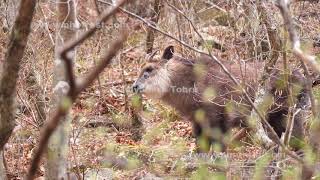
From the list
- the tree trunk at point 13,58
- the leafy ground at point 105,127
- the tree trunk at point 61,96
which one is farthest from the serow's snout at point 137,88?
the tree trunk at point 13,58

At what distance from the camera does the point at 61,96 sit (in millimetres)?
3727

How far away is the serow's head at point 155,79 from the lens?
307 inches

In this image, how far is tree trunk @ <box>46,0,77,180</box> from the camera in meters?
3.72

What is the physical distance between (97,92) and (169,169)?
5977 mm

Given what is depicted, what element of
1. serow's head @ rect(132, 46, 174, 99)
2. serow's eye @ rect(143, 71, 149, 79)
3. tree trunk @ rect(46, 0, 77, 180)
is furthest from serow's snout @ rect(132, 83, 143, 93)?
tree trunk @ rect(46, 0, 77, 180)

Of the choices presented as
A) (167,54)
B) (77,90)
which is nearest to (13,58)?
(77,90)

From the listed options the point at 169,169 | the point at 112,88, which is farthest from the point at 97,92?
the point at 169,169

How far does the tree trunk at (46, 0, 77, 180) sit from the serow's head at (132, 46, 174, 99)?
346 centimetres

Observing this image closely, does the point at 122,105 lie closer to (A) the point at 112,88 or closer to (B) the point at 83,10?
(A) the point at 112,88

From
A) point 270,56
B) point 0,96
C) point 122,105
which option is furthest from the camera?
point 122,105

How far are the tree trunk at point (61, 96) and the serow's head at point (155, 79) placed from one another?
346cm

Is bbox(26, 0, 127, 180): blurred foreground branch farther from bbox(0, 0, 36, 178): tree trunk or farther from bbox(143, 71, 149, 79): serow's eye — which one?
bbox(143, 71, 149, 79): serow's eye

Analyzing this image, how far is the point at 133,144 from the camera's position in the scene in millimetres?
8547

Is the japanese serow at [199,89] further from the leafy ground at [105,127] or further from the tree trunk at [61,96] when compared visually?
the tree trunk at [61,96]
